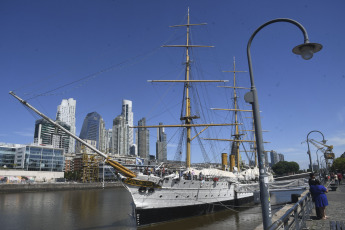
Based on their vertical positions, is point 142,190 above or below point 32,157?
below

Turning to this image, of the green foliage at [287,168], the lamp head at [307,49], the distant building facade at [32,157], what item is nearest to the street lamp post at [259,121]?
the lamp head at [307,49]

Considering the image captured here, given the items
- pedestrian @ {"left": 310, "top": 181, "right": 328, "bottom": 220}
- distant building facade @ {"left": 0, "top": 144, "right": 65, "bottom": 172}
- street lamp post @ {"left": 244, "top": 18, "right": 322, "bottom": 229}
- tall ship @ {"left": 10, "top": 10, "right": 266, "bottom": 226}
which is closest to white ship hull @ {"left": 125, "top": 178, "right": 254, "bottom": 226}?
tall ship @ {"left": 10, "top": 10, "right": 266, "bottom": 226}

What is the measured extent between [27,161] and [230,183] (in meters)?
91.6

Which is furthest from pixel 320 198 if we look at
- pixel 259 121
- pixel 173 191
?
pixel 173 191

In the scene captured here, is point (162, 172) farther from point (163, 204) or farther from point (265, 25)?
point (265, 25)

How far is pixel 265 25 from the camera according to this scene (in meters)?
6.54

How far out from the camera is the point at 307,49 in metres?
5.70

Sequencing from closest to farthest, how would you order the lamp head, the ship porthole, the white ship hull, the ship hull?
1. the lamp head
2. the ship hull
3. the white ship hull
4. the ship porthole

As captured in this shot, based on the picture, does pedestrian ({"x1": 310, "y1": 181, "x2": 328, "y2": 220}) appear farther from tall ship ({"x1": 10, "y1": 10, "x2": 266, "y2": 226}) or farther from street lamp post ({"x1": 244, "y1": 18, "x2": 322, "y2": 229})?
tall ship ({"x1": 10, "y1": 10, "x2": 266, "y2": 226})

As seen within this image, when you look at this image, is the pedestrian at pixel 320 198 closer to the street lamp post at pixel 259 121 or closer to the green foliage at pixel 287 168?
the street lamp post at pixel 259 121

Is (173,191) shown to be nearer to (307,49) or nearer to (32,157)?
(307,49)

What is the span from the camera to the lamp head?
563 cm

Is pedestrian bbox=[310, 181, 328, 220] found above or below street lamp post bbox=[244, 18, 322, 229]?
below

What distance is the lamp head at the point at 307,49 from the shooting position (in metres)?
5.63
